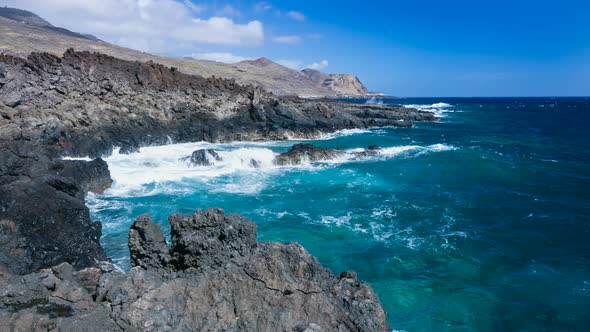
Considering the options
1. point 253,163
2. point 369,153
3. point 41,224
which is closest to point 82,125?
point 253,163

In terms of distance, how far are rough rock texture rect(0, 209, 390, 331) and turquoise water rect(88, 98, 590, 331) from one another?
4.45 metres

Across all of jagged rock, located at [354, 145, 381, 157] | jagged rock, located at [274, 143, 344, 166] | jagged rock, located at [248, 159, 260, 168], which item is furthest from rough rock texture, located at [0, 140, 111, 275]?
jagged rock, located at [354, 145, 381, 157]

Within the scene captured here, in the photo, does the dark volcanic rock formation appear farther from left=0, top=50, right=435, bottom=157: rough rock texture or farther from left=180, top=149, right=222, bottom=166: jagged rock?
left=180, top=149, right=222, bottom=166: jagged rock

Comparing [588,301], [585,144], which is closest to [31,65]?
[588,301]

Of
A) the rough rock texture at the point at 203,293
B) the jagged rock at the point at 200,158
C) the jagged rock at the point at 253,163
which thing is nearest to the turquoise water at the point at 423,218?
the jagged rock at the point at 253,163

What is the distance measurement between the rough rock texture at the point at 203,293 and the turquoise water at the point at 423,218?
445cm

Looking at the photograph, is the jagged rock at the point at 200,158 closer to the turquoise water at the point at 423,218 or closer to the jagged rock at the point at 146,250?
the turquoise water at the point at 423,218

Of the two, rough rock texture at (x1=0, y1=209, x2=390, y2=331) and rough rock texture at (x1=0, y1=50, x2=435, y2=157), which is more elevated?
rough rock texture at (x1=0, y1=50, x2=435, y2=157)

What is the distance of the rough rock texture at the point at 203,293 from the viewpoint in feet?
16.7

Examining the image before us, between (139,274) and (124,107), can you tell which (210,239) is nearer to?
(139,274)

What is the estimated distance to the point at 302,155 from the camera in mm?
29672

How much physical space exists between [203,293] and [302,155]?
24.3m

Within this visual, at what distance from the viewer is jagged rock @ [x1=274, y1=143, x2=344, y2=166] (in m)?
28.9

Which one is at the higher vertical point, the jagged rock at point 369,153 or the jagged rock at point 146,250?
the jagged rock at point 146,250
